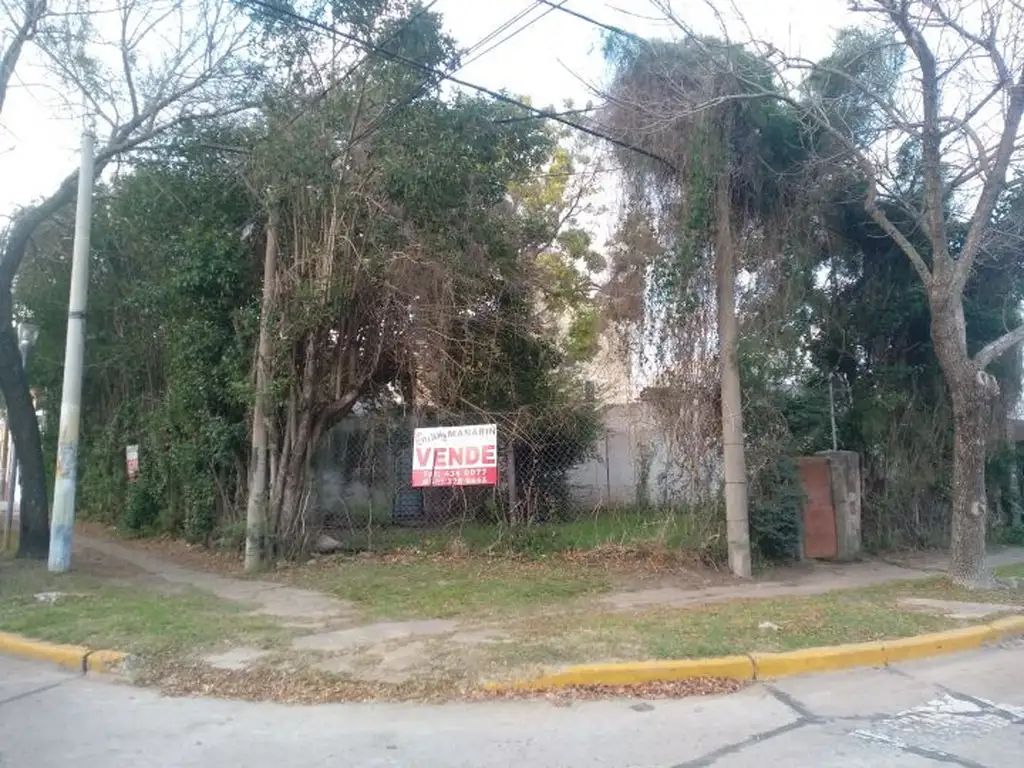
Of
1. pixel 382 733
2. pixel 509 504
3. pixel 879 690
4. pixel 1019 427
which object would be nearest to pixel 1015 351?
pixel 1019 427

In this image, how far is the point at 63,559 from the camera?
11570mm

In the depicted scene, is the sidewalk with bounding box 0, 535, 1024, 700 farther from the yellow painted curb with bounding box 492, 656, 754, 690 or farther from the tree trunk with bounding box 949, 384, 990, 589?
the tree trunk with bounding box 949, 384, 990, 589

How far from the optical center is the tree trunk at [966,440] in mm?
10266

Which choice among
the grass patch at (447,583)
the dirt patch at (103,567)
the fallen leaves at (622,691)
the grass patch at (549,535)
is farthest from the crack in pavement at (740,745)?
the dirt patch at (103,567)

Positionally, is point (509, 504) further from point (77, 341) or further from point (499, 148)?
point (77, 341)

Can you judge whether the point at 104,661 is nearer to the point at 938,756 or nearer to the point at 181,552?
the point at 938,756

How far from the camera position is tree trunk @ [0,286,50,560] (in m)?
12.8

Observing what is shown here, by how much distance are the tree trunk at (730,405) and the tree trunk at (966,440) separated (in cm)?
230

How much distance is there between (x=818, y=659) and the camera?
23.5ft

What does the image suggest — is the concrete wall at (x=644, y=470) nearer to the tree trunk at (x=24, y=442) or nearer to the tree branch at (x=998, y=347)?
the tree branch at (x=998, y=347)

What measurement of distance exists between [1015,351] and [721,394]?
7144mm

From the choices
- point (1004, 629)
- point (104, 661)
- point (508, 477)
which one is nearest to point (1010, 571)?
point (1004, 629)

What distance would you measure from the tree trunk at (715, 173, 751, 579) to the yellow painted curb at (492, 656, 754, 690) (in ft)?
14.5

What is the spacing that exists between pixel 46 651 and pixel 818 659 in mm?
6279
